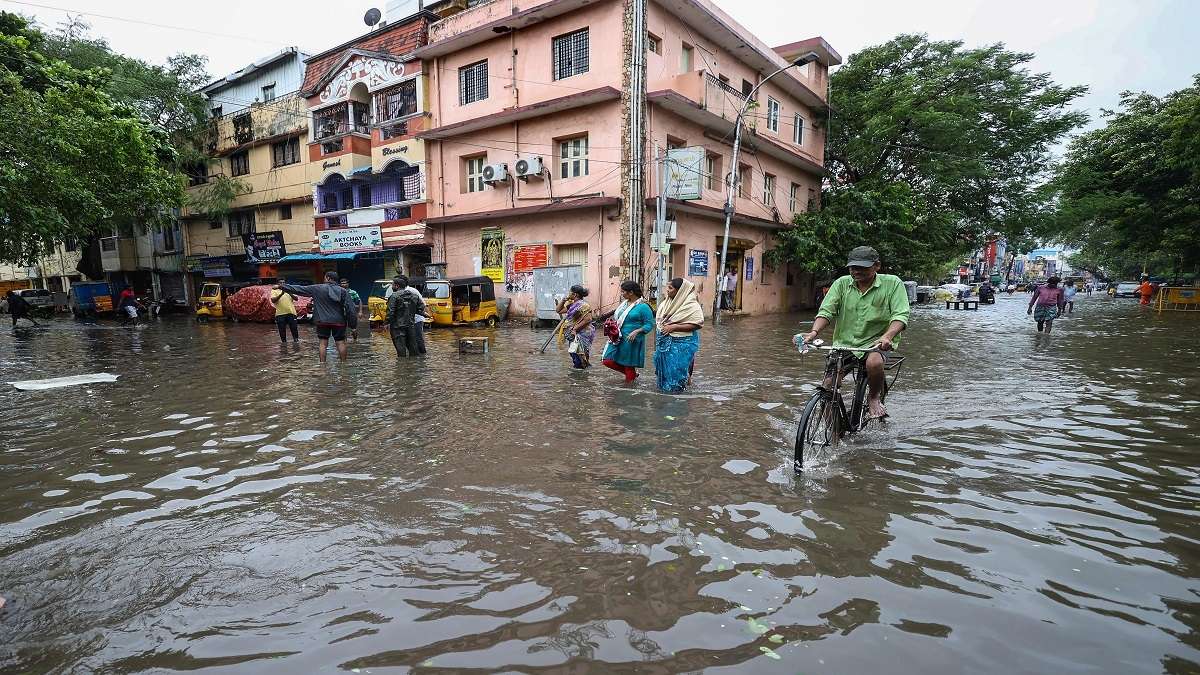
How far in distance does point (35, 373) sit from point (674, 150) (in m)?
15.5

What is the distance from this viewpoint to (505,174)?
21.1 meters

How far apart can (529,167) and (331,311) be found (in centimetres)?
1115

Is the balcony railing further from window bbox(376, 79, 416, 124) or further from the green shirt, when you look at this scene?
the green shirt

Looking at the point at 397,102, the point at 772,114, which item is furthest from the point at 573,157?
the point at 772,114

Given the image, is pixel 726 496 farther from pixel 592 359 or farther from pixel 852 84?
pixel 852 84

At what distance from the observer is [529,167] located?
2025 centimetres

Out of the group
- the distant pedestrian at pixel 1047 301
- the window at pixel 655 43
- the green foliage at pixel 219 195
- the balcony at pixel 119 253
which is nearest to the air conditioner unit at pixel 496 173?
the window at pixel 655 43

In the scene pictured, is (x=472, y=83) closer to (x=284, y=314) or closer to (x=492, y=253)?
(x=492, y=253)

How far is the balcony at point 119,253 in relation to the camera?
3703cm

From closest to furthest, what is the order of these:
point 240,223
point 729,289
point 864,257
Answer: point 864,257 → point 729,289 → point 240,223

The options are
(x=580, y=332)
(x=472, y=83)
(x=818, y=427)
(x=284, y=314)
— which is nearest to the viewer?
(x=818, y=427)

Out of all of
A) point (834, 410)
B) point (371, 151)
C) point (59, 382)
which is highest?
point (371, 151)

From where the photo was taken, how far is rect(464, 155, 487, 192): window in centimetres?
2257

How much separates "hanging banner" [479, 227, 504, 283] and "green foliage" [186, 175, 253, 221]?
50.8ft
